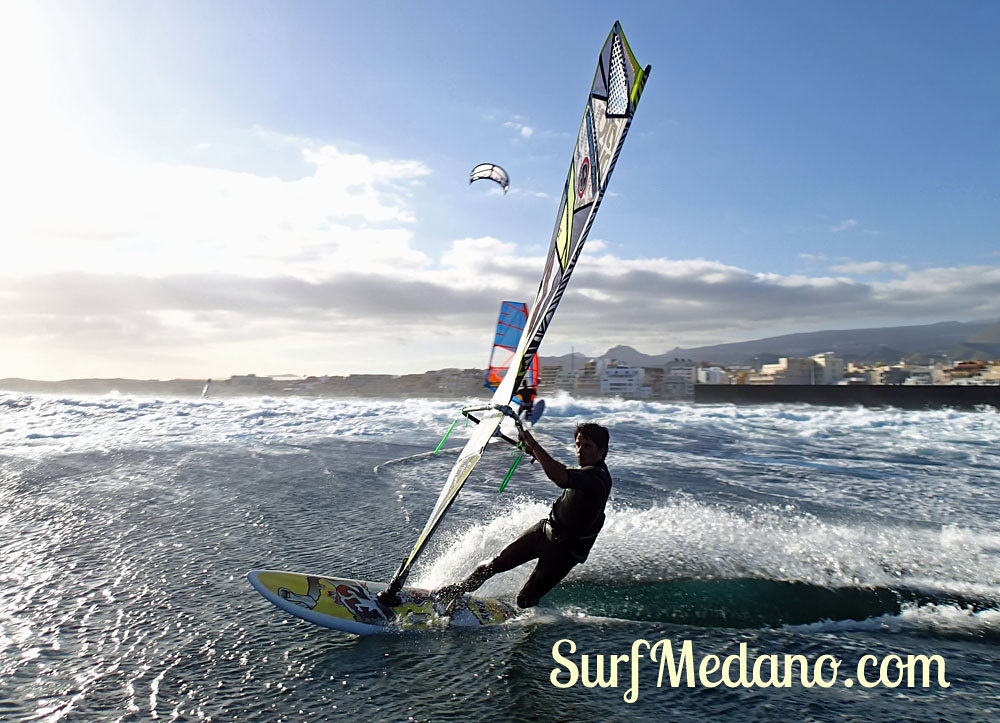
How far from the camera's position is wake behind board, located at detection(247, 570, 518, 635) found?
397cm

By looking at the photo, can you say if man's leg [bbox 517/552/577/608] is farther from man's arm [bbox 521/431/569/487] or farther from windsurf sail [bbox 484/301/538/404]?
windsurf sail [bbox 484/301/538/404]

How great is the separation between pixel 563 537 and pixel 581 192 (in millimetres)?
2273

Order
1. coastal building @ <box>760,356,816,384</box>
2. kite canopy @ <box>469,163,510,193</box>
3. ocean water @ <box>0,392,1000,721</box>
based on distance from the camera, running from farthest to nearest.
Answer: coastal building @ <box>760,356,816,384</box>
kite canopy @ <box>469,163,510,193</box>
ocean water @ <box>0,392,1000,721</box>

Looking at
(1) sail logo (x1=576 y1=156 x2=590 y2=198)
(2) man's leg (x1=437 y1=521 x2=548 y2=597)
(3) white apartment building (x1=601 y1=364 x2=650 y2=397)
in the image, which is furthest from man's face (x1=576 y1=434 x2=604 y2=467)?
(3) white apartment building (x1=601 y1=364 x2=650 y2=397)

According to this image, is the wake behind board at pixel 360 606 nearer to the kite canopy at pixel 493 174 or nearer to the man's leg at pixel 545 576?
the man's leg at pixel 545 576

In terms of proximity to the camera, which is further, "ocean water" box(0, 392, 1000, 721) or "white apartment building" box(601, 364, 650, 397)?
"white apartment building" box(601, 364, 650, 397)

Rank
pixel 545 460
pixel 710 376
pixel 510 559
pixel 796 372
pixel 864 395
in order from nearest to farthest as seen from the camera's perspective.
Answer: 1. pixel 545 460
2. pixel 510 559
3. pixel 864 395
4. pixel 710 376
5. pixel 796 372

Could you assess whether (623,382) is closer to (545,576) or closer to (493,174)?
(493,174)

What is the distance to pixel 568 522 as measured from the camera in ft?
12.9

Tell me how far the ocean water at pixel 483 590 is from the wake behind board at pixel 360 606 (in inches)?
4.1

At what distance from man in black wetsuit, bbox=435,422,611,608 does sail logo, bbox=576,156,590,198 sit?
151cm

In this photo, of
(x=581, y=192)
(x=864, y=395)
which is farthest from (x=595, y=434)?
(x=864, y=395)

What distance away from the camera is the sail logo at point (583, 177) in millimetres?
3355

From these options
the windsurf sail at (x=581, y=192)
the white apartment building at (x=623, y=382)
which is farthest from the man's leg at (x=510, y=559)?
the white apartment building at (x=623, y=382)
